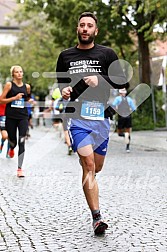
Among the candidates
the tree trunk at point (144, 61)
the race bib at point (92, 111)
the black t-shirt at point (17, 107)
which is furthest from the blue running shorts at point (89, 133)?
the tree trunk at point (144, 61)

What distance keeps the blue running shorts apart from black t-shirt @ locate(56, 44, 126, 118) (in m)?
0.10

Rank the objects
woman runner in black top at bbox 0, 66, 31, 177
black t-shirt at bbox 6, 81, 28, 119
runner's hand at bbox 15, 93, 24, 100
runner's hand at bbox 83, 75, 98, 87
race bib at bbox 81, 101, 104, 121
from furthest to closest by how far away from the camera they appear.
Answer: black t-shirt at bbox 6, 81, 28, 119 < woman runner in black top at bbox 0, 66, 31, 177 < runner's hand at bbox 15, 93, 24, 100 < race bib at bbox 81, 101, 104, 121 < runner's hand at bbox 83, 75, 98, 87

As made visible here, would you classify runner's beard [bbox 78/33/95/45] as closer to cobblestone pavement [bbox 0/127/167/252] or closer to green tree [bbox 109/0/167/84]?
cobblestone pavement [bbox 0/127/167/252]

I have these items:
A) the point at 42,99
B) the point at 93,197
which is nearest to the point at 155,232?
the point at 93,197

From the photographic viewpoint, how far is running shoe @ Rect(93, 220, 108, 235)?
5746 mm

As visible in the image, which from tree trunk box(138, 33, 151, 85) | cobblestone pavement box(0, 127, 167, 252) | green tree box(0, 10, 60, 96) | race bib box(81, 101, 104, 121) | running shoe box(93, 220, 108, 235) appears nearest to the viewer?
cobblestone pavement box(0, 127, 167, 252)

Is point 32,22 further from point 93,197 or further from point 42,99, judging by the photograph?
point 93,197

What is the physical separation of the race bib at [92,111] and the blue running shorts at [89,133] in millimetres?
52

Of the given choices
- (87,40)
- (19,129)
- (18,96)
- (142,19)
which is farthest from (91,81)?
(142,19)

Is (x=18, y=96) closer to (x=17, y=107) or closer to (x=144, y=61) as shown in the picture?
(x=17, y=107)

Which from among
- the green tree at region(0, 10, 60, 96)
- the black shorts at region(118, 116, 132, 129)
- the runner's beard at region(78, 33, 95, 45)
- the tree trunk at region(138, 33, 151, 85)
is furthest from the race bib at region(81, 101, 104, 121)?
the green tree at region(0, 10, 60, 96)

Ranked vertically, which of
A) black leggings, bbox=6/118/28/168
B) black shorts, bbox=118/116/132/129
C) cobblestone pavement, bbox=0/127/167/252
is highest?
black leggings, bbox=6/118/28/168

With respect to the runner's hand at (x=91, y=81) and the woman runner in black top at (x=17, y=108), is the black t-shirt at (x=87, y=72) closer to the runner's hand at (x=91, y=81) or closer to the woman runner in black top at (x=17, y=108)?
the runner's hand at (x=91, y=81)

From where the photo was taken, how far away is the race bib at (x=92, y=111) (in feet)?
20.0
